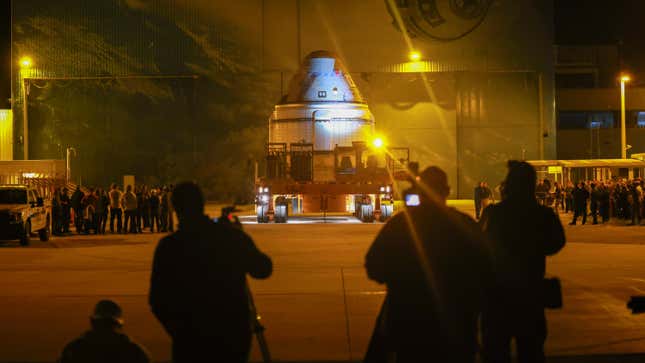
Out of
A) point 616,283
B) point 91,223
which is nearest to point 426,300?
point 616,283

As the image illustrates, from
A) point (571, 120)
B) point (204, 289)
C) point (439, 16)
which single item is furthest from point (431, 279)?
point (571, 120)

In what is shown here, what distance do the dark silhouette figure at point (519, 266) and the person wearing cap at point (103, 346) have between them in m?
2.67

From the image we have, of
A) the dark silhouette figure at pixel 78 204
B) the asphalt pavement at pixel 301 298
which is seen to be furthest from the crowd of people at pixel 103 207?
the asphalt pavement at pixel 301 298

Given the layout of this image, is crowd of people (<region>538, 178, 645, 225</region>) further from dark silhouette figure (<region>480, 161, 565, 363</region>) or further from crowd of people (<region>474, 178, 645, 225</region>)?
dark silhouette figure (<region>480, 161, 565, 363</region>)

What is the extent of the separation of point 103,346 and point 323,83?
29.4m

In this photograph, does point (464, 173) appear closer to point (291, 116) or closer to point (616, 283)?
point (291, 116)

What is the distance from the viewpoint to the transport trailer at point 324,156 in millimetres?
31969

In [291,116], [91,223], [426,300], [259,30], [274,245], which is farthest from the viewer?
[259,30]

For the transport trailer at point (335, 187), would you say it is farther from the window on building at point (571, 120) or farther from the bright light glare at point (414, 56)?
the window on building at point (571, 120)

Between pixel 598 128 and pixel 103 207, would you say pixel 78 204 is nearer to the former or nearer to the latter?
pixel 103 207

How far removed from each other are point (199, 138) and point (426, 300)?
46115 mm

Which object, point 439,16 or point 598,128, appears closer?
point 439,16

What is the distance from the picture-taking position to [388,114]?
168 feet

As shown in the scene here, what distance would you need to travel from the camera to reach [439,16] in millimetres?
49406
